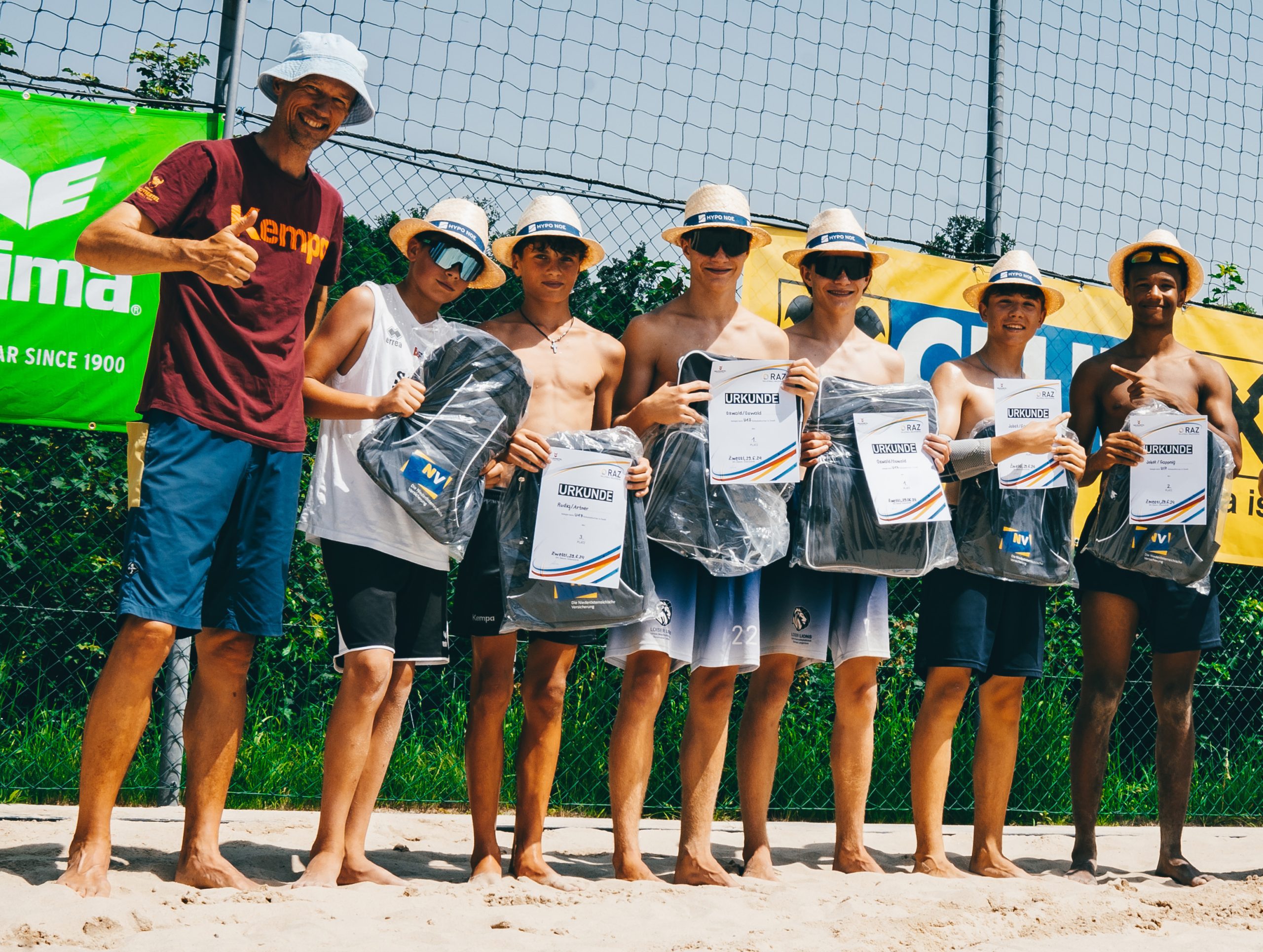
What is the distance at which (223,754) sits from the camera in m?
3.25

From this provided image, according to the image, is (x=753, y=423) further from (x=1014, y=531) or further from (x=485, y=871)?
(x=485, y=871)

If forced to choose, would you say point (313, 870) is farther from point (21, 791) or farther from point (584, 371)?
point (21, 791)

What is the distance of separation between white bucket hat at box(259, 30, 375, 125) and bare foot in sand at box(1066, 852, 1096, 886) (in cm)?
329

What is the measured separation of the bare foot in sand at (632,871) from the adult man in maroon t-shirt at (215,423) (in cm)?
102

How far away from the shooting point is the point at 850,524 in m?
3.73

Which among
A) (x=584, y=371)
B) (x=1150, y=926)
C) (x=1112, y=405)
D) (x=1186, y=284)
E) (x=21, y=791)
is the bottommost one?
(x=21, y=791)

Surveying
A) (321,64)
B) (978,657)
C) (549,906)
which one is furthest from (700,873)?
(321,64)

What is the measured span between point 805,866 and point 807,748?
1.38 m

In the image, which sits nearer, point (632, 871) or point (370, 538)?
point (370, 538)

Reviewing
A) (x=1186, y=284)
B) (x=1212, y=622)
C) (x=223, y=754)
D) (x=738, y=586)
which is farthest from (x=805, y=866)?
(x=1186, y=284)

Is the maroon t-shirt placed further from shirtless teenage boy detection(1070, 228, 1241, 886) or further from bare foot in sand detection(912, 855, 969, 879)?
shirtless teenage boy detection(1070, 228, 1241, 886)

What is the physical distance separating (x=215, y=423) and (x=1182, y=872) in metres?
3.41

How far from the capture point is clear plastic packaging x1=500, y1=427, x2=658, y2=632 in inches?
131

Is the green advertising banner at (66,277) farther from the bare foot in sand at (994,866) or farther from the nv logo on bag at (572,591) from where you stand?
the bare foot in sand at (994,866)
